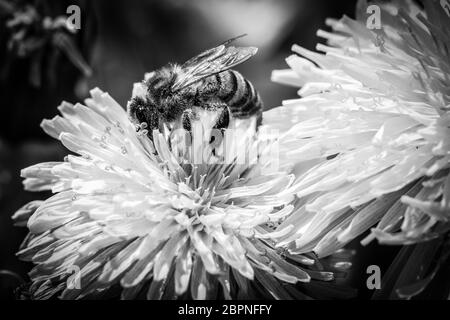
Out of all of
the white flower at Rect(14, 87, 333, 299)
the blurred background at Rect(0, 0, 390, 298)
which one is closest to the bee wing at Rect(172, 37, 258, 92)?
the white flower at Rect(14, 87, 333, 299)

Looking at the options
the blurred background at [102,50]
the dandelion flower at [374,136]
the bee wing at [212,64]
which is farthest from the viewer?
the blurred background at [102,50]

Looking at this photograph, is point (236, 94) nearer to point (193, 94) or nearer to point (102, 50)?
point (193, 94)

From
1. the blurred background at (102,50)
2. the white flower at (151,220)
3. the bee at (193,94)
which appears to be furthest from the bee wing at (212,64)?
the blurred background at (102,50)

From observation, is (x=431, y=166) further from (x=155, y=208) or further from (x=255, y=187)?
(x=155, y=208)

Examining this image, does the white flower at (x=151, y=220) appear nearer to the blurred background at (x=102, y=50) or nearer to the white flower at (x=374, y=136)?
the white flower at (x=374, y=136)

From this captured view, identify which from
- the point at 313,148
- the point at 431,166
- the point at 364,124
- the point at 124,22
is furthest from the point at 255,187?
the point at 124,22

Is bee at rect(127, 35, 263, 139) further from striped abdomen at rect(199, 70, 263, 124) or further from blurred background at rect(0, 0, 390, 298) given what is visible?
blurred background at rect(0, 0, 390, 298)

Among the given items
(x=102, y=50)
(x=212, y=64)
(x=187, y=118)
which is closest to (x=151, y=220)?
(x=187, y=118)

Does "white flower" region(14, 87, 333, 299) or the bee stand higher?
the bee
